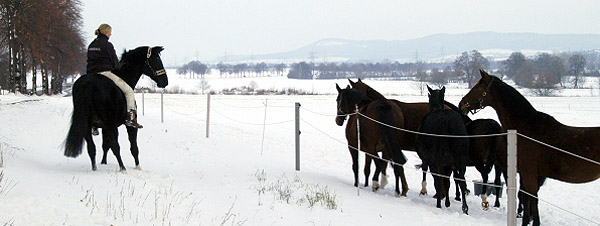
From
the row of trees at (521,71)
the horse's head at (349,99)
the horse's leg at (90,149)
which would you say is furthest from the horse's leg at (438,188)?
the row of trees at (521,71)

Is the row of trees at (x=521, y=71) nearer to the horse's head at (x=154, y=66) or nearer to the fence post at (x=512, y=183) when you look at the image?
the horse's head at (x=154, y=66)

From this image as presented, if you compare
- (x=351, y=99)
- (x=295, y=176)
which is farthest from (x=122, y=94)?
(x=351, y=99)

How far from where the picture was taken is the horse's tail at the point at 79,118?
7691 mm

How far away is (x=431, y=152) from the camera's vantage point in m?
8.31

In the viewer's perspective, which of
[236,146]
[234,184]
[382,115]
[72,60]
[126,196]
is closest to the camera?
[126,196]

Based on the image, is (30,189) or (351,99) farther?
(351,99)

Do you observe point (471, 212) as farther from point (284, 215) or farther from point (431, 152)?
point (284, 215)

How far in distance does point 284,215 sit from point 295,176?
3.67 m

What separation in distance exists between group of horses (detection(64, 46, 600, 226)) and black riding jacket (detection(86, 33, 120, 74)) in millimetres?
232

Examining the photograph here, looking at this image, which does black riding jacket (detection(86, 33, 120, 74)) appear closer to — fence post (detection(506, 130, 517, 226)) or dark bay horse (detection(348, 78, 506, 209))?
dark bay horse (detection(348, 78, 506, 209))

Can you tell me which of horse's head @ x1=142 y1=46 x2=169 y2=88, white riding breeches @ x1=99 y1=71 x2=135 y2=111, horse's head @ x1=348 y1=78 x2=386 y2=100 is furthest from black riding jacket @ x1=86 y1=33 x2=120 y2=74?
horse's head @ x1=348 y1=78 x2=386 y2=100

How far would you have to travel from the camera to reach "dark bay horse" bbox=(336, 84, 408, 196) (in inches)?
361

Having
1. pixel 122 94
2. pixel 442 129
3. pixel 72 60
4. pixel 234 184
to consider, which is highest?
pixel 72 60

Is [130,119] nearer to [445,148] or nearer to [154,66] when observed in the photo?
[154,66]
